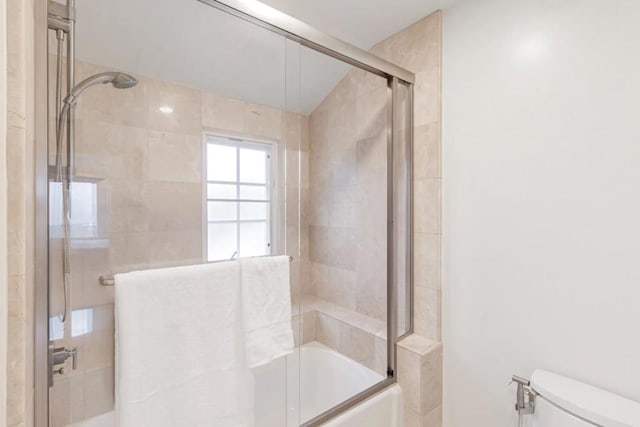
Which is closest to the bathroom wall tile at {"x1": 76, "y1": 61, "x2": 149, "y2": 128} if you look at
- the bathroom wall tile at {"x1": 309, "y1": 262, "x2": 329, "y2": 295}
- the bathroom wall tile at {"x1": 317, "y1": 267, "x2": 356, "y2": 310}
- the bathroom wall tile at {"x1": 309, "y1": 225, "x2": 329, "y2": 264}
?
the bathroom wall tile at {"x1": 309, "y1": 225, "x2": 329, "y2": 264}

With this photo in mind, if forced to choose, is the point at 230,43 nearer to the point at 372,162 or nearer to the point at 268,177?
the point at 268,177

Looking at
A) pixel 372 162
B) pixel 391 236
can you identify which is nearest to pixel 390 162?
pixel 372 162

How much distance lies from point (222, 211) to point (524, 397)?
4.81 feet

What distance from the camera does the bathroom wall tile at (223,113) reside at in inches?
54.9

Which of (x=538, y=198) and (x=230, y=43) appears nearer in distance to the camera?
(x=538, y=198)

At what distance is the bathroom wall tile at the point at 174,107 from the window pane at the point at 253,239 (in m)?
0.48

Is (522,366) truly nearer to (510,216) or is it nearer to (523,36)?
(510,216)

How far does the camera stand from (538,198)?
1.23m

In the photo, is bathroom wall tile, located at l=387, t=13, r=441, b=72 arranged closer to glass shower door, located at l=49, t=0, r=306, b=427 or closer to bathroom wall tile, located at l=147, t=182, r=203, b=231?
glass shower door, located at l=49, t=0, r=306, b=427

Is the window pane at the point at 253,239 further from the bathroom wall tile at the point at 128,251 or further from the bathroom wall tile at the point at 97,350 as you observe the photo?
the bathroom wall tile at the point at 97,350

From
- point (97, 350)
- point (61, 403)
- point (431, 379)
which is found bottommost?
point (431, 379)

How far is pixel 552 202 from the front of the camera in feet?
3.92

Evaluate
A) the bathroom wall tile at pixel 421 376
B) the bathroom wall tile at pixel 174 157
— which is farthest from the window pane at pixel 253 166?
the bathroom wall tile at pixel 421 376

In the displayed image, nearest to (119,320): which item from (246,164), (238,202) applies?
(238,202)
